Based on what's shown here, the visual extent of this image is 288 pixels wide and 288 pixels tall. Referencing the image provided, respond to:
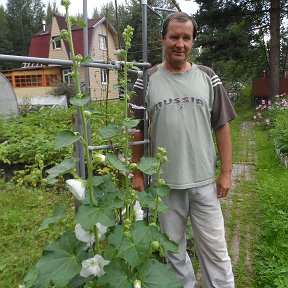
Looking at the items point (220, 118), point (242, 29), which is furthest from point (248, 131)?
point (220, 118)

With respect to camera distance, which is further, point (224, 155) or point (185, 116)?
point (224, 155)

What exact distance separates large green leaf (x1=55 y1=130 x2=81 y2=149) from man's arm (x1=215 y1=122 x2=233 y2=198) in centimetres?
108

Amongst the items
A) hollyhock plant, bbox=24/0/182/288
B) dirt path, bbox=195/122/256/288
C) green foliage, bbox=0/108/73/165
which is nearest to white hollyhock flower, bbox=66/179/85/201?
hollyhock plant, bbox=24/0/182/288

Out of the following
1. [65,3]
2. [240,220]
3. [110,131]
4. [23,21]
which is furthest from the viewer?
[23,21]

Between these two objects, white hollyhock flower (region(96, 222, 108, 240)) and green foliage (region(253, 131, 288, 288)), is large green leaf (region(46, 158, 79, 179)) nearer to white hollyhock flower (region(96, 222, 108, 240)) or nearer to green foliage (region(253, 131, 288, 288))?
white hollyhock flower (region(96, 222, 108, 240))

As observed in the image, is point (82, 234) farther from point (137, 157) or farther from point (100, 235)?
point (137, 157)

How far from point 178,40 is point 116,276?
1.24m

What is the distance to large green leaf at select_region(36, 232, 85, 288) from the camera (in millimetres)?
1259

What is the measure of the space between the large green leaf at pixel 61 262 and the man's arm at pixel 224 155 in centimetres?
101

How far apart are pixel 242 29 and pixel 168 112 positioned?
1473 cm

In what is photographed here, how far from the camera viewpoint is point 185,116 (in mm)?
1895

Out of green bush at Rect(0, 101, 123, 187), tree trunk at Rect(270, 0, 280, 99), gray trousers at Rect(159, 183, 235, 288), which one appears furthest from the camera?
tree trunk at Rect(270, 0, 280, 99)

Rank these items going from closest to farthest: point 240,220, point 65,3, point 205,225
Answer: point 65,3
point 205,225
point 240,220

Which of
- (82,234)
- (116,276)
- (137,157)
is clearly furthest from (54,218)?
(137,157)
